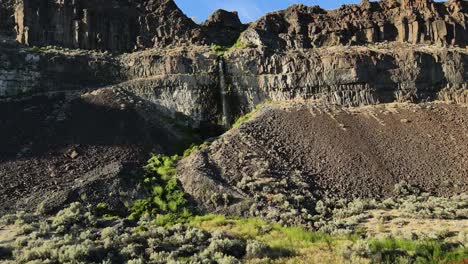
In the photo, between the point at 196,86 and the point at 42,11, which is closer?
the point at 196,86

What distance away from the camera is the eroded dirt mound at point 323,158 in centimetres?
3250

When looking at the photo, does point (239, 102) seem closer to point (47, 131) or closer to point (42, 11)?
point (47, 131)

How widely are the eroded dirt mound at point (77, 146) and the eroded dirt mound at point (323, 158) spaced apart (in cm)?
386

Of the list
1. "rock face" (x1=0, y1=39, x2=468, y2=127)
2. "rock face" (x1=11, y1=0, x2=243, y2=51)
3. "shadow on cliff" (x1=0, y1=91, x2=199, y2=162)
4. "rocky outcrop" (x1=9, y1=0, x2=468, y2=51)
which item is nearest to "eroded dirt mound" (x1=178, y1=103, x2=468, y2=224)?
"rock face" (x1=0, y1=39, x2=468, y2=127)

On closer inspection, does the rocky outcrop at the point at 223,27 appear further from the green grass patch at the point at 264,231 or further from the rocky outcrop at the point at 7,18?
the green grass patch at the point at 264,231

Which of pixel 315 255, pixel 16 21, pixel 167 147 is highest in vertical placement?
pixel 16 21

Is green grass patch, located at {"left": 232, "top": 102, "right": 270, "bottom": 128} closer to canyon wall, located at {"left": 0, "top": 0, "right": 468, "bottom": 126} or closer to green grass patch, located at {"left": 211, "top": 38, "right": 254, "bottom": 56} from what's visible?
canyon wall, located at {"left": 0, "top": 0, "right": 468, "bottom": 126}

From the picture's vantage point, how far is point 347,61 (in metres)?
48.1

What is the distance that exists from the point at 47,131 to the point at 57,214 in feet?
35.1

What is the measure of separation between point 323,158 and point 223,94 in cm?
1310

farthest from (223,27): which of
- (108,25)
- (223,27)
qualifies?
(108,25)

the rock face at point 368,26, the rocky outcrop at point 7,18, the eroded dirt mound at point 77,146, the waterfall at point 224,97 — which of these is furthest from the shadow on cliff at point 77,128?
the rock face at point 368,26

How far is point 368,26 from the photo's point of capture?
180ft

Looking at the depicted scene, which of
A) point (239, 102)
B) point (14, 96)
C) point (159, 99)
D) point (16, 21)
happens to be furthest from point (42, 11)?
point (239, 102)
